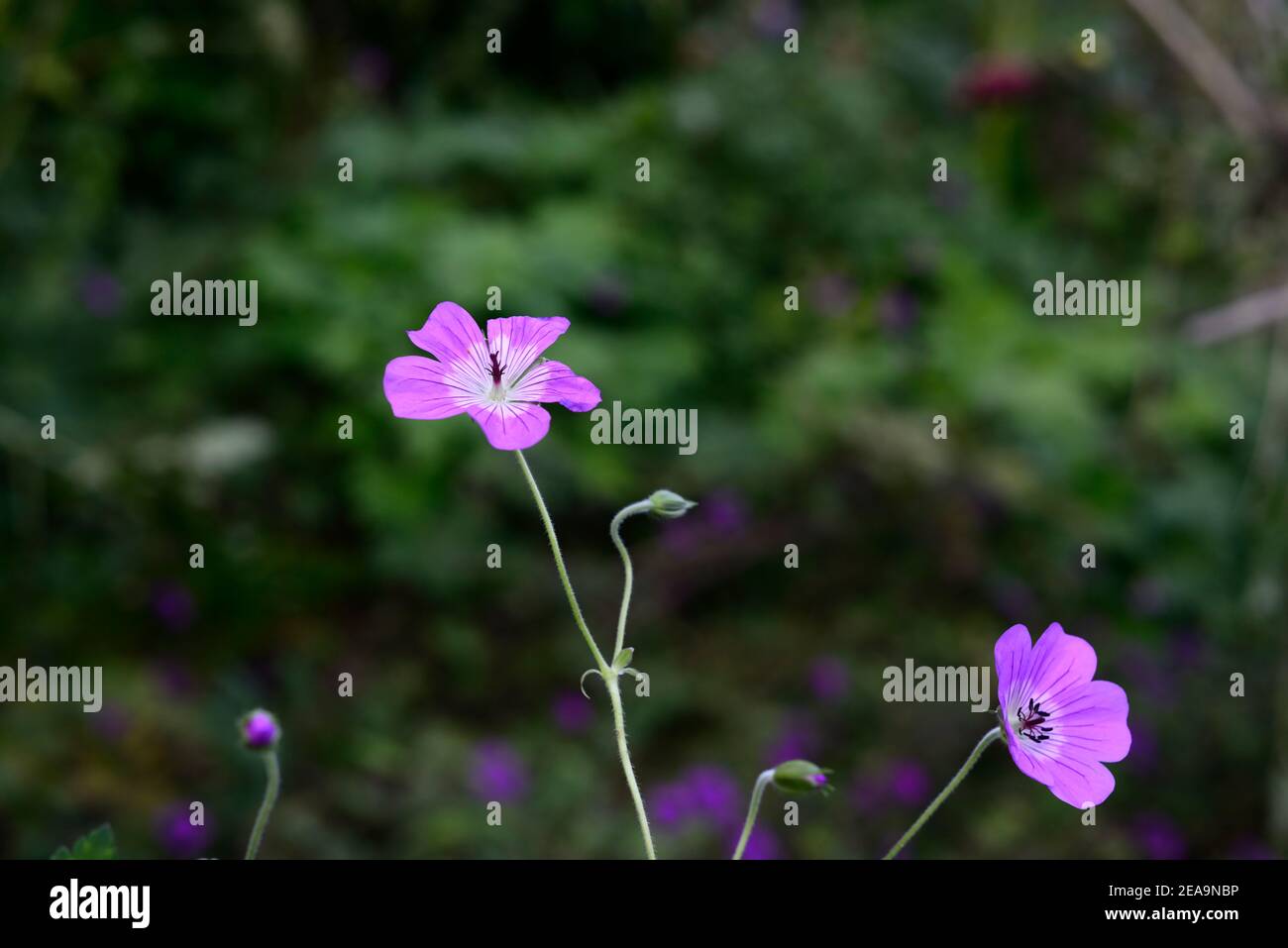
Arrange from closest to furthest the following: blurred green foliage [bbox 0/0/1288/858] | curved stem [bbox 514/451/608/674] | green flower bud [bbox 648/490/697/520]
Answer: curved stem [bbox 514/451/608/674]
green flower bud [bbox 648/490/697/520]
blurred green foliage [bbox 0/0/1288/858]

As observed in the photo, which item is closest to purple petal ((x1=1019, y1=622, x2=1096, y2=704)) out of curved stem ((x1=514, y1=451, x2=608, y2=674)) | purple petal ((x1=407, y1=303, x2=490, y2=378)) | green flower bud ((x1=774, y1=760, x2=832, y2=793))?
green flower bud ((x1=774, y1=760, x2=832, y2=793))

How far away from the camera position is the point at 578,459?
3566mm

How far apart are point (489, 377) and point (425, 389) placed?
0.05 metres

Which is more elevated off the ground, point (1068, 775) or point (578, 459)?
point (578, 459)

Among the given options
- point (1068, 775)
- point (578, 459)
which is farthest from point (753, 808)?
point (578, 459)

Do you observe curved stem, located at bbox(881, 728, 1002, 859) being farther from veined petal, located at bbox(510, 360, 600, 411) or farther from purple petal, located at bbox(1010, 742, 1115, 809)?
veined petal, located at bbox(510, 360, 600, 411)

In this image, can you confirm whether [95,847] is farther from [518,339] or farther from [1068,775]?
[1068,775]

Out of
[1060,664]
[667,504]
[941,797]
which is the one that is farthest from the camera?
[667,504]

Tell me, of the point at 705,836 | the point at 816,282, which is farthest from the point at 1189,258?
the point at 705,836


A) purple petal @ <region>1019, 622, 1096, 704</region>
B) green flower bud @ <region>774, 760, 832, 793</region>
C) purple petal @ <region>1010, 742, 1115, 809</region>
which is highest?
purple petal @ <region>1019, 622, 1096, 704</region>

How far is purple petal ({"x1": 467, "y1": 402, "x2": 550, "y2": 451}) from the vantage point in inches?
23.4

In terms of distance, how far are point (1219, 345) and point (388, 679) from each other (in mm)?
3545

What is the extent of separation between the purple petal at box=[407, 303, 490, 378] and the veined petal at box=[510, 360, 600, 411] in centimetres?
3
